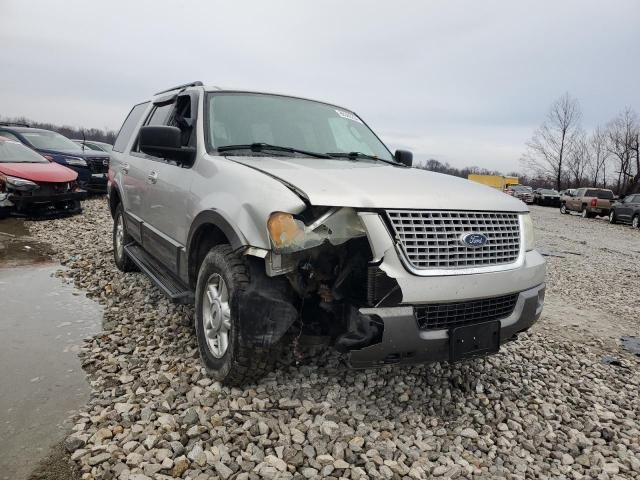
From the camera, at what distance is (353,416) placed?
A: 265cm

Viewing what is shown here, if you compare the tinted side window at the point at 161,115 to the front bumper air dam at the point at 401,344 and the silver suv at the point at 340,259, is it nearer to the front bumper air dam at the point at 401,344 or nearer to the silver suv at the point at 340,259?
the silver suv at the point at 340,259

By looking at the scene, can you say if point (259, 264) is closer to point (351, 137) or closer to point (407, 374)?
point (407, 374)

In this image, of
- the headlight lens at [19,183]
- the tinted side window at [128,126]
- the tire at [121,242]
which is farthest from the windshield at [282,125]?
the headlight lens at [19,183]

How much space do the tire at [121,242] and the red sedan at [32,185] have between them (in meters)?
4.64

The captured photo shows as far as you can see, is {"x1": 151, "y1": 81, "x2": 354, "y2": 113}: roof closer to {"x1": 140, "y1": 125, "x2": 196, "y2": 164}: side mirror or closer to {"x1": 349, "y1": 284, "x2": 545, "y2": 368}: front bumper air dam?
{"x1": 140, "y1": 125, "x2": 196, "y2": 164}: side mirror

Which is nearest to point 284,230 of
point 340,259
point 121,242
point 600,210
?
point 340,259

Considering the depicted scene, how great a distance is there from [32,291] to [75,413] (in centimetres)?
289

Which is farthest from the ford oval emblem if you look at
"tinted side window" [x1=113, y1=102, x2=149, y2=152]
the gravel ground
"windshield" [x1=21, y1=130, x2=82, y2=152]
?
"windshield" [x1=21, y1=130, x2=82, y2=152]

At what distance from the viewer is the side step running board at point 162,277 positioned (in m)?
3.25

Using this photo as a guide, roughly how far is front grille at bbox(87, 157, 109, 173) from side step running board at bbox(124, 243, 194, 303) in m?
9.12

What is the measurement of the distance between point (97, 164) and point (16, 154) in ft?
9.48

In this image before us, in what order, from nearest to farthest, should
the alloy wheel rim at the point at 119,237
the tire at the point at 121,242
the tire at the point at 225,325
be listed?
the tire at the point at 225,325, the tire at the point at 121,242, the alloy wheel rim at the point at 119,237

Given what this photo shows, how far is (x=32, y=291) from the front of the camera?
16.2 ft

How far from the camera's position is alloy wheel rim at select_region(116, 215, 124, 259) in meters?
5.44
